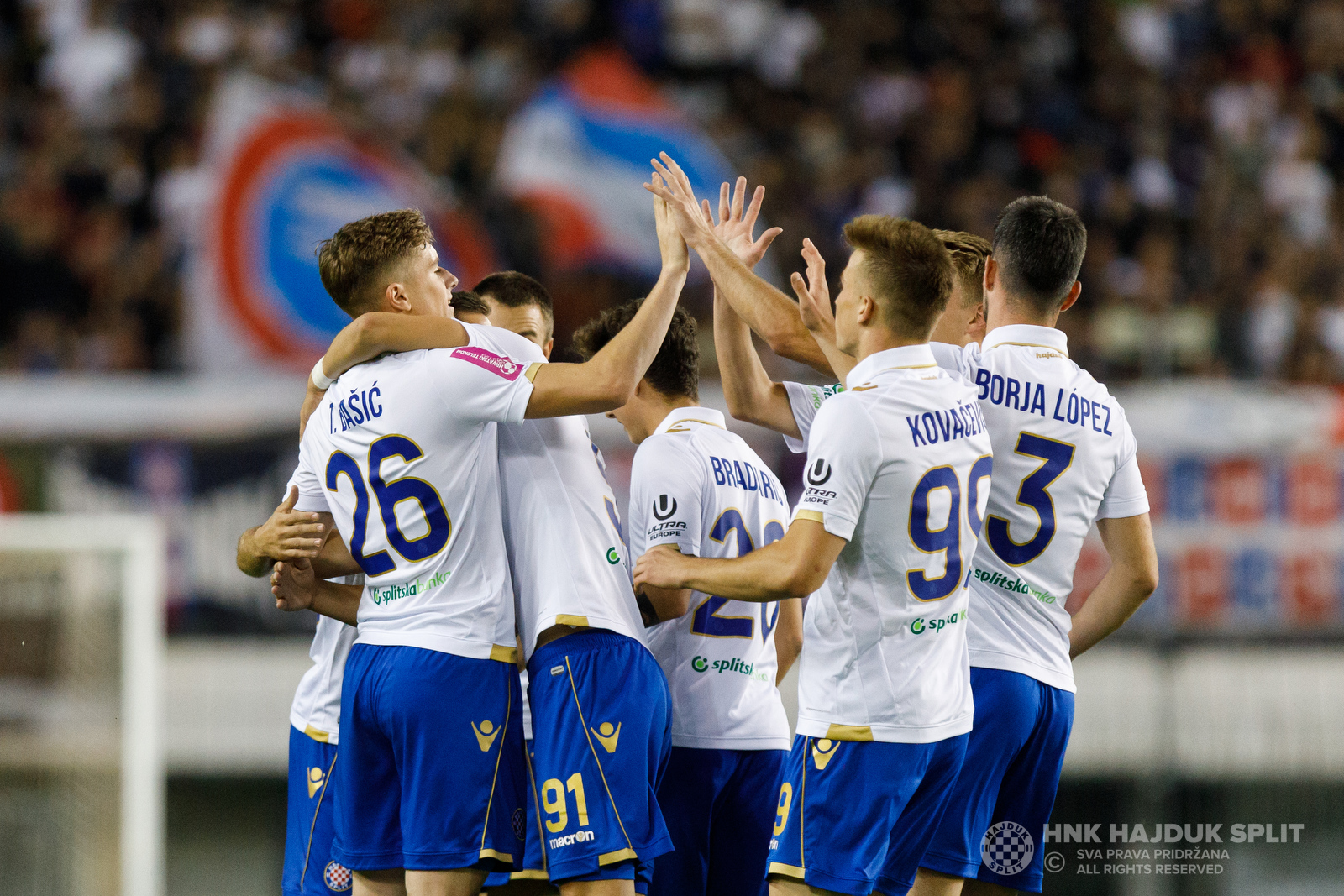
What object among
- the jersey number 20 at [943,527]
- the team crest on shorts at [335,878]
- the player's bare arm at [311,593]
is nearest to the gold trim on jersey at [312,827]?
the team crest on shorts at [335,878]

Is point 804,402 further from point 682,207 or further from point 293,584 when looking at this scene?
point 293,584

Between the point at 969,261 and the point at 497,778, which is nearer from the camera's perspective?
the point at 497,778

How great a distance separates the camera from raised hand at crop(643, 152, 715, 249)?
4355 millimetres

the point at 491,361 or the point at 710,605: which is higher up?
the point at 491,361

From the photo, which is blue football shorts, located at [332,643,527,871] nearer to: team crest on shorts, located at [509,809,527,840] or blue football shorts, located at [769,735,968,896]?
team crest on shorts, located at [509,809,527,840]

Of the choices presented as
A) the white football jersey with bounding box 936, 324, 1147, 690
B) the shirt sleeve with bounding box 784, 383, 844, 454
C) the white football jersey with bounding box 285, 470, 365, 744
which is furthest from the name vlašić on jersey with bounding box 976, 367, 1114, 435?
the white football jersey with bounding box 285, 470, 365, 744

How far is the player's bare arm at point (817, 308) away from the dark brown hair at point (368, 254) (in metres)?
1.19

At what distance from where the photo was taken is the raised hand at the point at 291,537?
14.6 feet

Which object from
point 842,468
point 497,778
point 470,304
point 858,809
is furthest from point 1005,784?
point 470,304

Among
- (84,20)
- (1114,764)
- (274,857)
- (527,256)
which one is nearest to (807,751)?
(1114,764)

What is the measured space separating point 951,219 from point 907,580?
8.90 meters

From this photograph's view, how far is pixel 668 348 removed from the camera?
188 inches

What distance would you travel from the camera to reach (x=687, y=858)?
15.1 feet

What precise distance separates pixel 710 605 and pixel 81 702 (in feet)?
14.0
